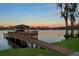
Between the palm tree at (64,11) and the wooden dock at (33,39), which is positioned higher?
the palm tree at (64,11)

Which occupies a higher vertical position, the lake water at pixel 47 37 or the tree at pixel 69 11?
the tree at pixel 69 11

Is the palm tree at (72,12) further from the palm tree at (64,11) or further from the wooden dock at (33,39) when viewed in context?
the wooden dock at (33,39)

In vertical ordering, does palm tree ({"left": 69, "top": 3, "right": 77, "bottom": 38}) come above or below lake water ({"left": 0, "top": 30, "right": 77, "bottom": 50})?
above

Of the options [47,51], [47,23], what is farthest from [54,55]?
[47,23]

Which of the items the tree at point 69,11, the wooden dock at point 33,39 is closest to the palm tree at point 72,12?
the tree at point 69,11


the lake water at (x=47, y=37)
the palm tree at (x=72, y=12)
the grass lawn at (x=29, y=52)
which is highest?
the palm tree at (x=72, y=12)

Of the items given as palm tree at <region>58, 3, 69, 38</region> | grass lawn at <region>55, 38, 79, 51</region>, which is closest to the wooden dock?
grass lawn at <region>55, 38, 79, 51</region>

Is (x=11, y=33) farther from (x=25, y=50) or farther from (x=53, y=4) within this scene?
(x=53, y=4)

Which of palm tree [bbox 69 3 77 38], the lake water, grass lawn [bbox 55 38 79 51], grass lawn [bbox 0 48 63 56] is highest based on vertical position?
palm tree [bbox 69 3 77 38]

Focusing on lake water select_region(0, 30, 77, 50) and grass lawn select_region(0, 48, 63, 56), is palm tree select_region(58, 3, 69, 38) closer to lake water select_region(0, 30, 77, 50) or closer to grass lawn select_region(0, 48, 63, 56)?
lake water select_region(0, 30, 77, 50)

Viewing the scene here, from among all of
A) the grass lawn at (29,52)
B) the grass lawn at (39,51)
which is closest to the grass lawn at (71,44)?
the grass lawn at (39,51)

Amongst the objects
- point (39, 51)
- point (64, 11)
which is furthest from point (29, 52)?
point (64, 11)

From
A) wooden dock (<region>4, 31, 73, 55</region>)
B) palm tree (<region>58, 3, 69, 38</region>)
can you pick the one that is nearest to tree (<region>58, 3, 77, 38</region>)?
palm tree (<region>58, 3, 69, 38</region>)

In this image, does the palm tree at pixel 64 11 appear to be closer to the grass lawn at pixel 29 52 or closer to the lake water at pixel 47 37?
the lake water at pixel 47 37
